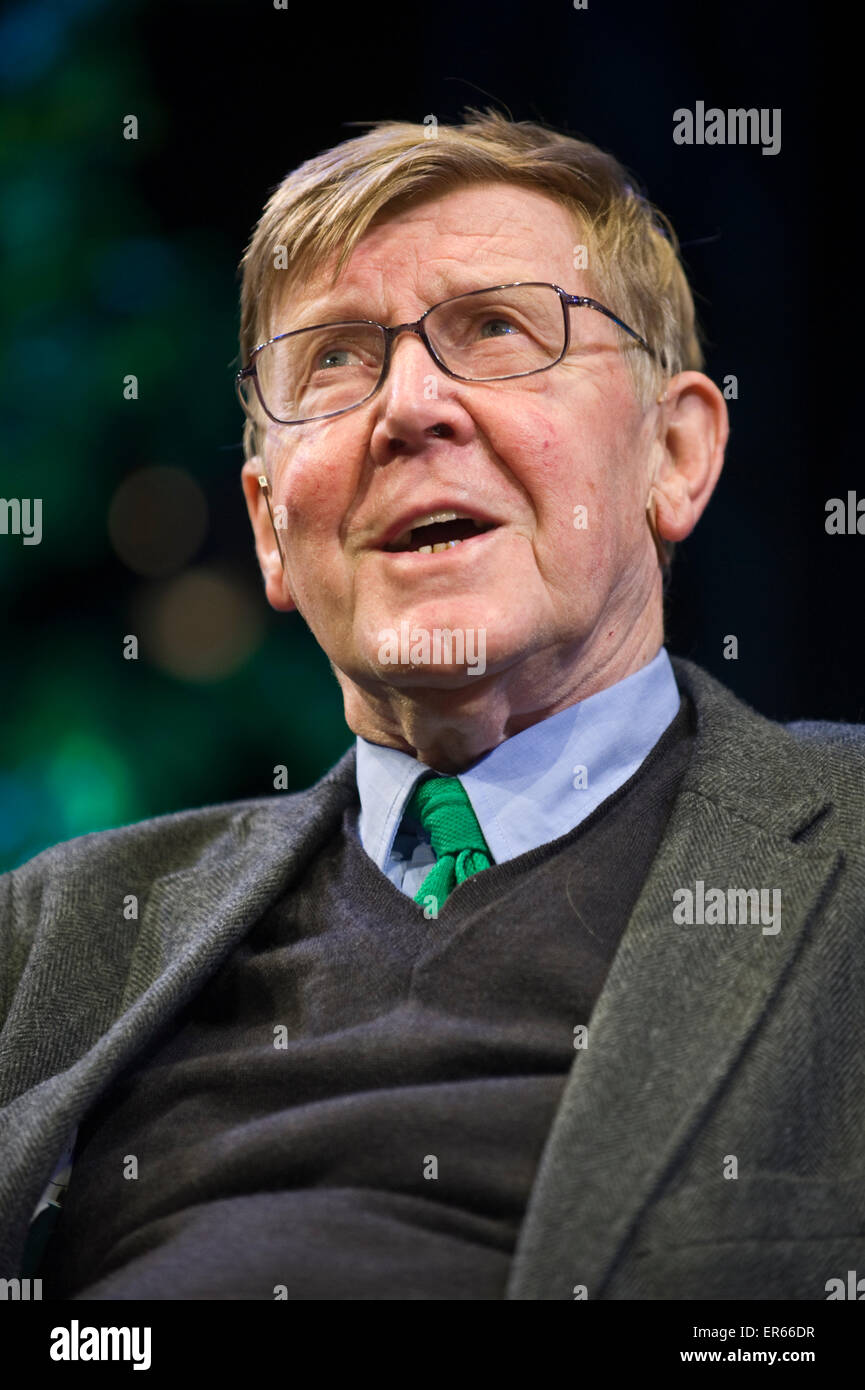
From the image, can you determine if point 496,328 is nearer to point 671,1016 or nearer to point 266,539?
point 266,539

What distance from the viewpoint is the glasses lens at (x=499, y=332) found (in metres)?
1.78

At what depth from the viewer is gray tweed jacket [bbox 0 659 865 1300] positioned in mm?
1203

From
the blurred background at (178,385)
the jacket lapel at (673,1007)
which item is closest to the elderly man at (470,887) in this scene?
the jacket lapel at (673,1007)

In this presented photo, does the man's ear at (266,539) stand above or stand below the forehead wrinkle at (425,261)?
below

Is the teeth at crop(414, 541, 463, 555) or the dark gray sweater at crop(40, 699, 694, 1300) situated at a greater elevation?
the teeth at crop(414, 541, 463, 555)

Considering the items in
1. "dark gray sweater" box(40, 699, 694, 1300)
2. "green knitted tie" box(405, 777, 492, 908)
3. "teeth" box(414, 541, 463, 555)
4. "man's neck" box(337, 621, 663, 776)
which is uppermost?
"teeth" box(414, 541, 463, 555)

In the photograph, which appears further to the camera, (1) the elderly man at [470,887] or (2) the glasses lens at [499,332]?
(2) the glasses lens at [499,332]

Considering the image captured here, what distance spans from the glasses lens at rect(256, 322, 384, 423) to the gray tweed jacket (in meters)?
0.55

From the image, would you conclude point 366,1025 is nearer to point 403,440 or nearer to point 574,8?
point 403,440

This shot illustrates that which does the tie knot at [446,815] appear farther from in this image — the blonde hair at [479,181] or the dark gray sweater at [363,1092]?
the blonde hair at [479,181]

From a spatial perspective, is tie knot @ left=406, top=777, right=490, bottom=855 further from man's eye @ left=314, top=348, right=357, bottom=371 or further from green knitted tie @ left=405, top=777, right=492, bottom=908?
man's eye @ left=314, top=348, right=357, bottom=371

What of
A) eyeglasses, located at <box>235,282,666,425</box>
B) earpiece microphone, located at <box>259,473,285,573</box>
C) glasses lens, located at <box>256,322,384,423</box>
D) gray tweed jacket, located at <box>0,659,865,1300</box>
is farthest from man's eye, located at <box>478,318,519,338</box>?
gray tweed jacket, located at <box>0,659,865,1300</box>

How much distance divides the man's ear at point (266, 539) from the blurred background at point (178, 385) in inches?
20.1

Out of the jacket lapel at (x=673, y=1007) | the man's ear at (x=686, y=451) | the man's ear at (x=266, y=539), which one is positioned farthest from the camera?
the man's ear at (x=266, y=539)
